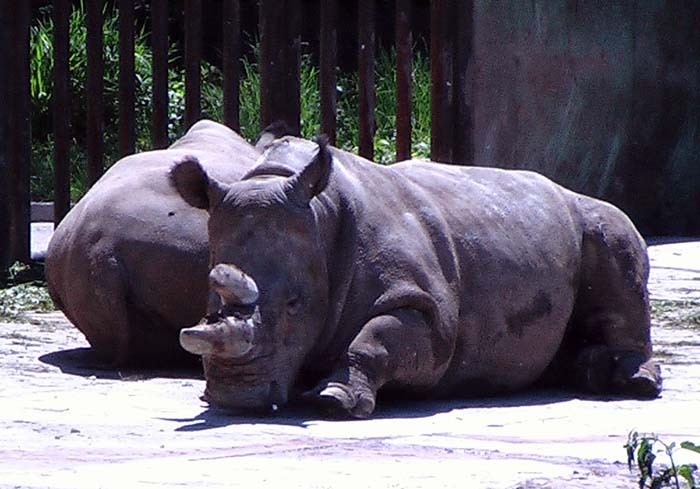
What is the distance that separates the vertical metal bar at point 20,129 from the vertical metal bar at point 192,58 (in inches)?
34.6

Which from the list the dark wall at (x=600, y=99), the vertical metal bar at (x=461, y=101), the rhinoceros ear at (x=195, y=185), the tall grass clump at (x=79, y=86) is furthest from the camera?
the tall grass clump at (x=79, y=86)

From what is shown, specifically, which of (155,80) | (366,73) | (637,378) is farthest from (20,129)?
(637,378)

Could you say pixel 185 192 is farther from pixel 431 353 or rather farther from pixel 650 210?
pixel 650 210

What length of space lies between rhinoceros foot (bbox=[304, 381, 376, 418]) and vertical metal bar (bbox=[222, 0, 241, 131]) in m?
4.48

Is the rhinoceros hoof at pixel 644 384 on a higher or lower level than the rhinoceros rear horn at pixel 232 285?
lower

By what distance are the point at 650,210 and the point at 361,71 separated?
369 centimetres

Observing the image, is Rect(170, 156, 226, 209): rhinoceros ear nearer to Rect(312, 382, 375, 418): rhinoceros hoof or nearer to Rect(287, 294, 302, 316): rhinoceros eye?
Rect(287, 294, 302, 316): rhinoceros eye

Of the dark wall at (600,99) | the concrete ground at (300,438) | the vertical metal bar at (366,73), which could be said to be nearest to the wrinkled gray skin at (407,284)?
the concrete ground at (300,438)

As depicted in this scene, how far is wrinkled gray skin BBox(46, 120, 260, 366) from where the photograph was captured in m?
7.00

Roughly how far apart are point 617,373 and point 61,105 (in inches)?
182

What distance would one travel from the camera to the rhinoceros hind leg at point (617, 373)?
660cm

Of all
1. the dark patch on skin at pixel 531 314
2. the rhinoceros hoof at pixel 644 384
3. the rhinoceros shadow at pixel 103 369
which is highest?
the dark patch on skin at pixel 531 314

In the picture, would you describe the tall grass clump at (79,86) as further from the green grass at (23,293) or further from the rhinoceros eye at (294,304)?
the rhinoceros eye at (294,304)

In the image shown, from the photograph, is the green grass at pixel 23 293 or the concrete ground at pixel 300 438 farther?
the green grass at pixel 23 293
